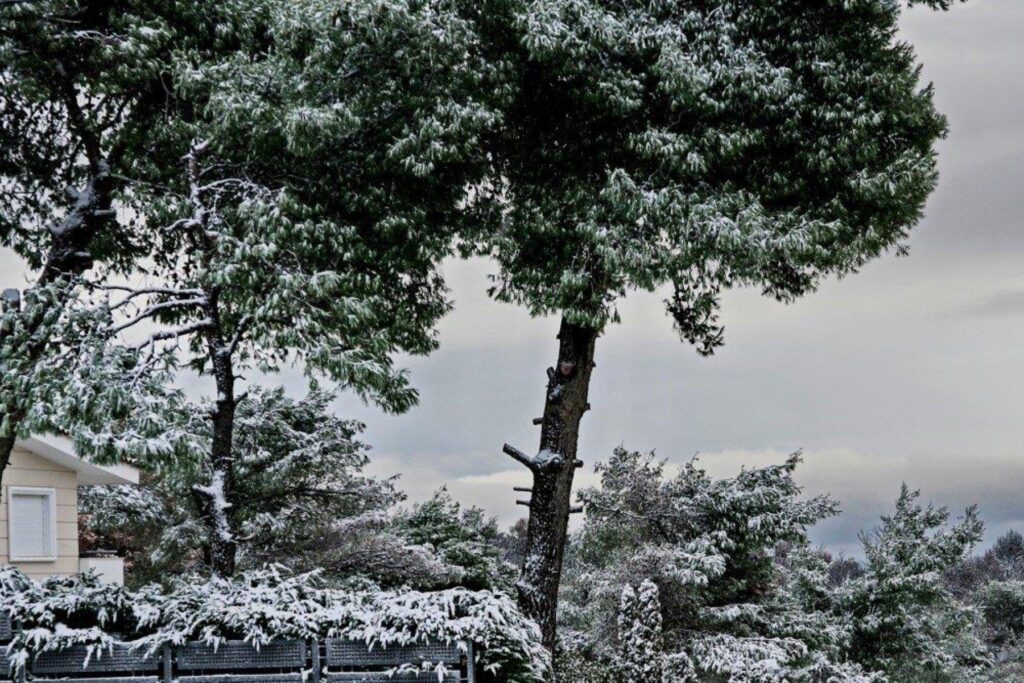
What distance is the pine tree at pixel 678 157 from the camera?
50.6ft

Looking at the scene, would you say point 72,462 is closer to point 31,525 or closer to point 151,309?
point 31,525

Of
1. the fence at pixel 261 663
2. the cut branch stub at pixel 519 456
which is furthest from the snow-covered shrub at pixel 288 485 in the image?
the fence at pixel 261 663

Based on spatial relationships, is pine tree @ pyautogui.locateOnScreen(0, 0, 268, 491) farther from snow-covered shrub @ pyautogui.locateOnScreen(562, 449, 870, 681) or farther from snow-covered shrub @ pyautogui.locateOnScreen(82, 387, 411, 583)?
snow-covered shrub @ pyautogui.locateOnScreen(562, 449, 870, 681)

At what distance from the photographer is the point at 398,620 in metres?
10.7

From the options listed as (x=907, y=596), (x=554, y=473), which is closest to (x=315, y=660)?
(x=554, y=473)

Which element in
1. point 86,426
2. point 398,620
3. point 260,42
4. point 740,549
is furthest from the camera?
point 740,549

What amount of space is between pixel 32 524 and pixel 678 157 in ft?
41.3

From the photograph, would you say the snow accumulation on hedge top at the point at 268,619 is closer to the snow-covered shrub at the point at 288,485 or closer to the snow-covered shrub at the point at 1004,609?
the snow-covered shrub at the point at 288,485

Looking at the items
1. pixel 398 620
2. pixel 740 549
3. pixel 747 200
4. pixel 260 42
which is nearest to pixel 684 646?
pixel 740 549

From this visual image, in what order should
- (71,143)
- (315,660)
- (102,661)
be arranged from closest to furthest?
(315,660), (102,661), (71,143)

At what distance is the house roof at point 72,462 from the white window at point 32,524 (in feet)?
1.96

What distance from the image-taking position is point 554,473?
16500mm

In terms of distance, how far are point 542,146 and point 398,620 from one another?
8.32 meters

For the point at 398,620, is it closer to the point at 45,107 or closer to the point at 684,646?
the point at 684,646
